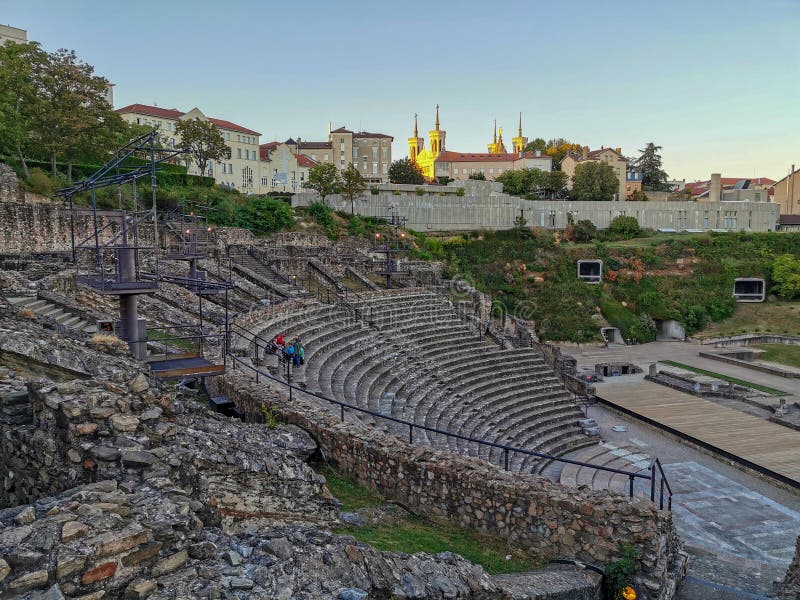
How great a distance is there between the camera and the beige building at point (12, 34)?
59.6 meters

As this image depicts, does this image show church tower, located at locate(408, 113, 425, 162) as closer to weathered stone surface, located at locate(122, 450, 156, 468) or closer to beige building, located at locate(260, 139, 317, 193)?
beige building, located at locate(260, 139, 317, 193)

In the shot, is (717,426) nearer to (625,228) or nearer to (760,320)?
(760,320)

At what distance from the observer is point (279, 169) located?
71500 millimetres

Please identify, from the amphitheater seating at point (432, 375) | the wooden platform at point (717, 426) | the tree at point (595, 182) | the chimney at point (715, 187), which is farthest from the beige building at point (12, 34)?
the chimney at point (715, 187)

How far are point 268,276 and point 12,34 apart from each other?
5155cm

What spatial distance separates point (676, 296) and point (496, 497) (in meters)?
42.2

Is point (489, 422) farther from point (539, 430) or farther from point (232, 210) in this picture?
point (232, 210)

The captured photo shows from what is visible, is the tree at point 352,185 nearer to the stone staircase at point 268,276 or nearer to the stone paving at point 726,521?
the stone staircase at point 268,276

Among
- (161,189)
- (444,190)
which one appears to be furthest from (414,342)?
(444,190)

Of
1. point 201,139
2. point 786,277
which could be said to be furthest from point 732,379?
point 201,139

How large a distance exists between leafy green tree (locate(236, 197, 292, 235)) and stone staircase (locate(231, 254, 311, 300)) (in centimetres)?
742

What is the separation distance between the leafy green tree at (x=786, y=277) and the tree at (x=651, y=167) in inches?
1735

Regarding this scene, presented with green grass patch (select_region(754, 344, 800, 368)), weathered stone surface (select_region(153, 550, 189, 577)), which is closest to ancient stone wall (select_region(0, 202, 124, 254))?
weathered stone surface (select_region(153, 550, 189, 577))

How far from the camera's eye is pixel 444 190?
5916 cm
